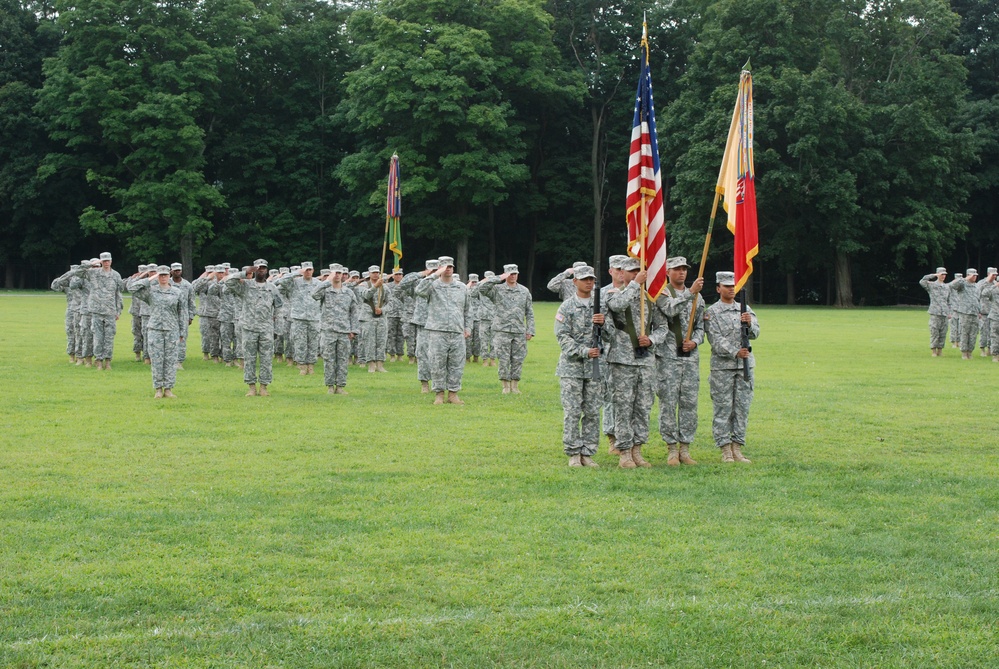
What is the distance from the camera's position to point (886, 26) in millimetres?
54656

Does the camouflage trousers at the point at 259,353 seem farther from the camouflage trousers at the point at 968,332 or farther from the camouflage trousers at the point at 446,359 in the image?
the camouflage trousers at the point at 968,332

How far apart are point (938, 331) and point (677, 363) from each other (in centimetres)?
1677

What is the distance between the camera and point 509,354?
60.8 feet

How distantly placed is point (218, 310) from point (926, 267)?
43864 mm

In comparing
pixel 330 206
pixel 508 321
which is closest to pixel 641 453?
pixel 508 321

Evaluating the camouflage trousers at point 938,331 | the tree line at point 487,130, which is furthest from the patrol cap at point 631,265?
the tree line at point 487,130

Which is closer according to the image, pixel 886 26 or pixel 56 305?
pixel 56 305

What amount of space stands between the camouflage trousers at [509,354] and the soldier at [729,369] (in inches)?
279

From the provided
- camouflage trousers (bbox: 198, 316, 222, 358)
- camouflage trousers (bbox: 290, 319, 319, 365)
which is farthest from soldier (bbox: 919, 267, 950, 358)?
camouflage trousers (bbox: 198, 316, 222, 358)

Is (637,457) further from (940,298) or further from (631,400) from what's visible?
(940,298)

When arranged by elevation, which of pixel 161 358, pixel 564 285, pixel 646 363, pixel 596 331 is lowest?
pixel 161 358

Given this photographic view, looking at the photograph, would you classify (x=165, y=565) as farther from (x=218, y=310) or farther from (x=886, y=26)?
(x=886, y=26)

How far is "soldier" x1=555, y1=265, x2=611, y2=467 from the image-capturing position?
11.3 metres

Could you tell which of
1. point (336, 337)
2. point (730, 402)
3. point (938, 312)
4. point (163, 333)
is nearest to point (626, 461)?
point (730, 402)
